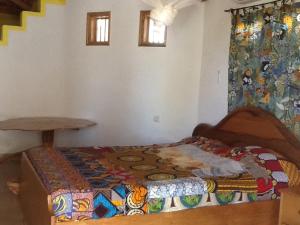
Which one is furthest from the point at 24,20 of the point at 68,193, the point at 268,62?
the point at 68,193

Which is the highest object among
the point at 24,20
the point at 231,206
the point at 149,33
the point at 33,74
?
the point at 24,20

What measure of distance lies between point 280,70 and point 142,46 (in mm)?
2121

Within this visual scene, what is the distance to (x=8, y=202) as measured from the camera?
376cm

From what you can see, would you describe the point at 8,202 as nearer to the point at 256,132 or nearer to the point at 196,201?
the point at 196,201

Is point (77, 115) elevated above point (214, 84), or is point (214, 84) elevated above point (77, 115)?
point (214, 84)

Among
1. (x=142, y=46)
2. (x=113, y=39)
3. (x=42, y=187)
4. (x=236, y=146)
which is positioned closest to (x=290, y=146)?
(x=236, y=146)

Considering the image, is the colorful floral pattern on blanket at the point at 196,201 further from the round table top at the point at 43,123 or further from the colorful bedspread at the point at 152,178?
the round table top at the point at 43,123

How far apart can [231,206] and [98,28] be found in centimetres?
342

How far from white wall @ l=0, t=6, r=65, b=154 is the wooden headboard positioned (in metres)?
2.50

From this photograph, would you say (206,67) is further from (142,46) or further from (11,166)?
(11,166)

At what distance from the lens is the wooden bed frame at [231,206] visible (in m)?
2.57

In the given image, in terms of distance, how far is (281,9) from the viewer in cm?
323

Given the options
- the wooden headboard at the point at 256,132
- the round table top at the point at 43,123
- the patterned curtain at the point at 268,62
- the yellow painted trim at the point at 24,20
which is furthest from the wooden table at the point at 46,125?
the patterned curtain at the point at 268,62

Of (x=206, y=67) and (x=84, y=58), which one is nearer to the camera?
(x=206, y=67)
